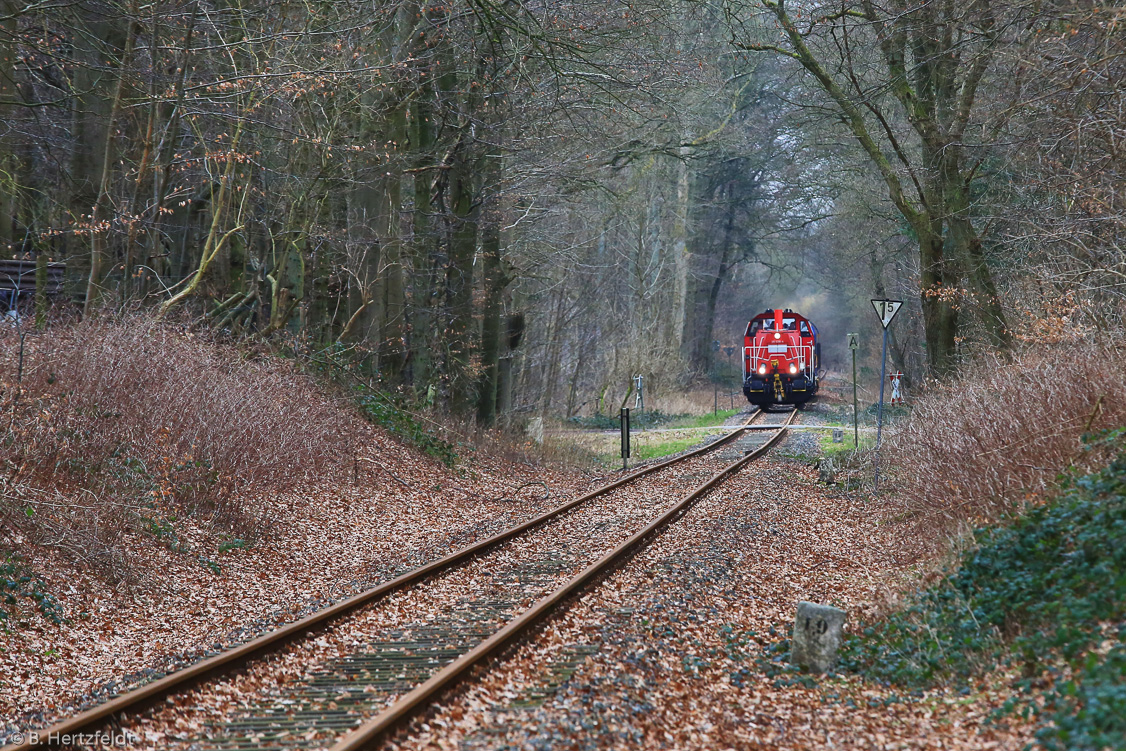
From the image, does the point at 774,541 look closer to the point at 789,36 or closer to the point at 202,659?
the point at 202,659

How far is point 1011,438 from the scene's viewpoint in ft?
28.1

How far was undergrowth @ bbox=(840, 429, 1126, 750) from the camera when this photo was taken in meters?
4.55

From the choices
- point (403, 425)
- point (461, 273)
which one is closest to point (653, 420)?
point (461, 273)

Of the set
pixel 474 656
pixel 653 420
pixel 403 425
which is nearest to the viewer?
pixel 474 656

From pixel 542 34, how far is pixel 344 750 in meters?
9.04

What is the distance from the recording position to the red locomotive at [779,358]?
32750mm

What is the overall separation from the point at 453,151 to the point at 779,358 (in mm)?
18080

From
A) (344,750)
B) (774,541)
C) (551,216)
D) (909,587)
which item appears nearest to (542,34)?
(774,541)

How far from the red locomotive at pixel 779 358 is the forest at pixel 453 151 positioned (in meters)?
6.43

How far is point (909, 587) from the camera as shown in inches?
309

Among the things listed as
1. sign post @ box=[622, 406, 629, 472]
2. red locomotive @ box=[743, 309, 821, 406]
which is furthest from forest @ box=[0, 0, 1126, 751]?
red locomotive @ box=[743, 309, 821, 406]

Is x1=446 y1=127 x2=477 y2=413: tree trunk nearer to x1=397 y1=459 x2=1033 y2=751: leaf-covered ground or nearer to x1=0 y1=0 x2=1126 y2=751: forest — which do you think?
x1=0 y1=0 x2=1126 y2=751: forest

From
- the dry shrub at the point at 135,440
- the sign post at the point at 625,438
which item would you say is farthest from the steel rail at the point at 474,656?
the sign post at the point at 625,438

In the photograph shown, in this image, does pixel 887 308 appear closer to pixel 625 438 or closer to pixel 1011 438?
pixel 1011 438
